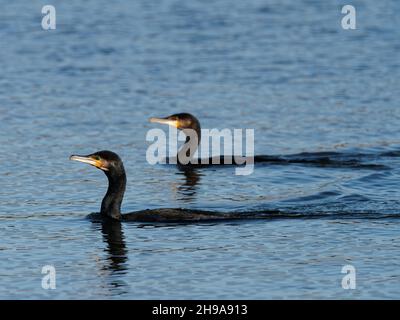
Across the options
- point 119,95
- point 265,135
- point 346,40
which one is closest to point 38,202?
point 265,135

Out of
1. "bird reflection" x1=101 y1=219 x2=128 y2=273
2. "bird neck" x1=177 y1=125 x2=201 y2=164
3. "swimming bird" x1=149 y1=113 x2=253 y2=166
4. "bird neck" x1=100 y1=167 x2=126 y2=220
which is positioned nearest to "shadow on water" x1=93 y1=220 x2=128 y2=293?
"bird reflection" x1=101 y1=219 x2=128 y2=273

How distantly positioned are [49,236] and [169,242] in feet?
5.08

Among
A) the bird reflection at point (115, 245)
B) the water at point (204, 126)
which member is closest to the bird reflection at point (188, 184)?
the water at point (204, 126)

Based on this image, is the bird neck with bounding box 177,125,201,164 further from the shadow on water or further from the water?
the shadow on water

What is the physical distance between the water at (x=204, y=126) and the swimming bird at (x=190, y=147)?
18.5 inches

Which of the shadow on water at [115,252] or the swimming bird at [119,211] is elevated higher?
the swimming bird at [119,211]

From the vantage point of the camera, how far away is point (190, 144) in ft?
73.8

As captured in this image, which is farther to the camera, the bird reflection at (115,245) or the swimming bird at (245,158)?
the swimming bird at (245,158)

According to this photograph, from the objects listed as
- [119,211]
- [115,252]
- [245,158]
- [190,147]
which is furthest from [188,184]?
[115,252]

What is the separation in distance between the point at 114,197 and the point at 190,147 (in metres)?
5.11

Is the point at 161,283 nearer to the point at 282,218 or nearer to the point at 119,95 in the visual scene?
the point at 282,218

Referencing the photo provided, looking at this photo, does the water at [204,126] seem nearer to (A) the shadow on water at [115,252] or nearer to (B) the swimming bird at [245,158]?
(A) the shadow on water at [115,252]

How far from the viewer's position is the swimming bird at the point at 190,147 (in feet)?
70.7

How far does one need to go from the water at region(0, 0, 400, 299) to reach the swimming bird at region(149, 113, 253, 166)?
0.47 metres
